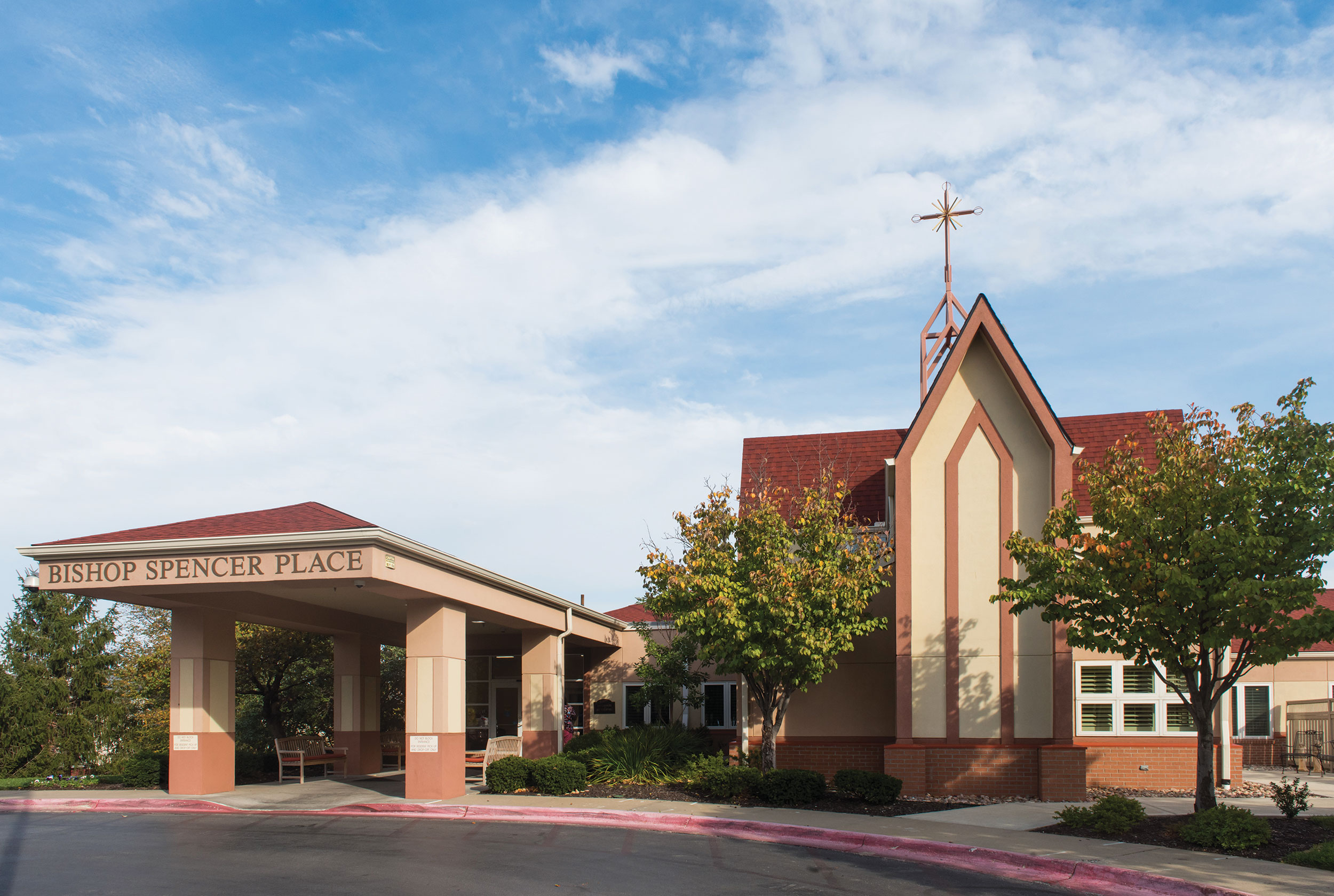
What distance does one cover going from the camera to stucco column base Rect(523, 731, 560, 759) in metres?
25.0

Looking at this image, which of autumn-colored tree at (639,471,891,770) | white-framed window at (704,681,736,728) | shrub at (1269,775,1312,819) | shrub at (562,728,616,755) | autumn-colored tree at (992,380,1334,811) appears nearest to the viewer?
autumn-colored tree at (992,380,1334,811)

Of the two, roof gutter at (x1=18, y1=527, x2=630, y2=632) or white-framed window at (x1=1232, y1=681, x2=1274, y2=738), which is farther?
white-framed window at (x1=1232, y1=681, x2=1274, y2=738)

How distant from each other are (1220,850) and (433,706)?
1291cm

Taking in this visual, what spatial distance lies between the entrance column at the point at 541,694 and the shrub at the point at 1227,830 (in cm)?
1459

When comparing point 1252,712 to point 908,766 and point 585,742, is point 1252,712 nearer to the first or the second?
point 908,766

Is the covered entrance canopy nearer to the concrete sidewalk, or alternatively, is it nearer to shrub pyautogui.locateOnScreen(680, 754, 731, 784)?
the concrete sidewalk

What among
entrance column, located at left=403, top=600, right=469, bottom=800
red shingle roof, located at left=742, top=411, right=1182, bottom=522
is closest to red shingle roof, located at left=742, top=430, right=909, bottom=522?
red shingle roof, located at left=742, top=411, right=1182, bottom=522

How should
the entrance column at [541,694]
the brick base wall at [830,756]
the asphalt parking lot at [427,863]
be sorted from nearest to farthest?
1. the asphalt parking lot at [427,863]
2. the brick base wall at [830,756]
3. the entrance column at [541,694]

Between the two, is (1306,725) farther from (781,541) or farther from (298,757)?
(298,757)

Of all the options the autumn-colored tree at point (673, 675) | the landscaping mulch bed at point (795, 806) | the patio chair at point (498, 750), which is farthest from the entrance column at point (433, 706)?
the autumn-colored tree at point (673, 675)

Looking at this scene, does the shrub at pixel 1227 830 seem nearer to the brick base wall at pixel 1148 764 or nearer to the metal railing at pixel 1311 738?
the brick base wall at pixel 1148 764

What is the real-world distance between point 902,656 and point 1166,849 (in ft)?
24.2

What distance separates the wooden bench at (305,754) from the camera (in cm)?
2345

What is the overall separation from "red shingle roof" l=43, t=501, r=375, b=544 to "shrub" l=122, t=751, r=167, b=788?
5.38 meters
